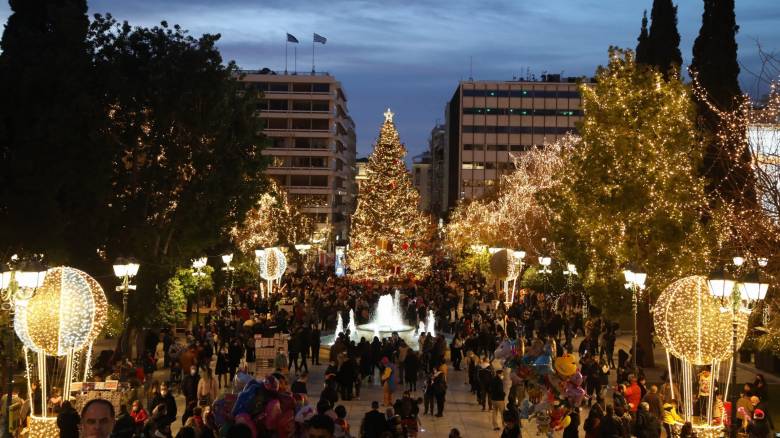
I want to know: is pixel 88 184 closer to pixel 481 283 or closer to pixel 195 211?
pixel 195 211

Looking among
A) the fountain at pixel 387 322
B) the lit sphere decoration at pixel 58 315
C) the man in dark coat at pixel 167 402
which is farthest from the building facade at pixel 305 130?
the lit sphere decoration at pixel 58 315

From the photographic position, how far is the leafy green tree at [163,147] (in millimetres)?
27906

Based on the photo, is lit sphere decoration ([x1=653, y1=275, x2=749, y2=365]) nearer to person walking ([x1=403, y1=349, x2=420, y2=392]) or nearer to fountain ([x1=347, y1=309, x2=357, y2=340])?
person walking ([x1=403, y1=349, x2=420, y2=392])

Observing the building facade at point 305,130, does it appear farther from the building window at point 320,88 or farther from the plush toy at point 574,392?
the plush toy at point 574,392

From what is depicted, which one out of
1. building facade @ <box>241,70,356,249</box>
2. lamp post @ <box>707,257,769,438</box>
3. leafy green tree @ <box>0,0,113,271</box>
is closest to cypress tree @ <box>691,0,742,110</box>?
lamp post @ <box>707,257,769,438</box>

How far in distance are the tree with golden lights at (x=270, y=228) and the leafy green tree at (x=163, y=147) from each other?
49.0ft

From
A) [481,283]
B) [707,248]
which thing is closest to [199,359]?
[707,248]

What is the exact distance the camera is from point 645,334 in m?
30.0

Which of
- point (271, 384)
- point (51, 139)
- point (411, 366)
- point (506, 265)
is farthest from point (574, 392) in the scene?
point (506, 265)

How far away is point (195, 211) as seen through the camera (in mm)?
28609

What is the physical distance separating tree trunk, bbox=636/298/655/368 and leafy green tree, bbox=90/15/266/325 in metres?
13.7

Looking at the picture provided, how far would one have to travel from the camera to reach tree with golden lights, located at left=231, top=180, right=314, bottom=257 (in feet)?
166

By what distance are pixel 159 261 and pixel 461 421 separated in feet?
42.1

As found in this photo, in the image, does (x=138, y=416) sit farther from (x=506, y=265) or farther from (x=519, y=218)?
(x=519, y=218)
